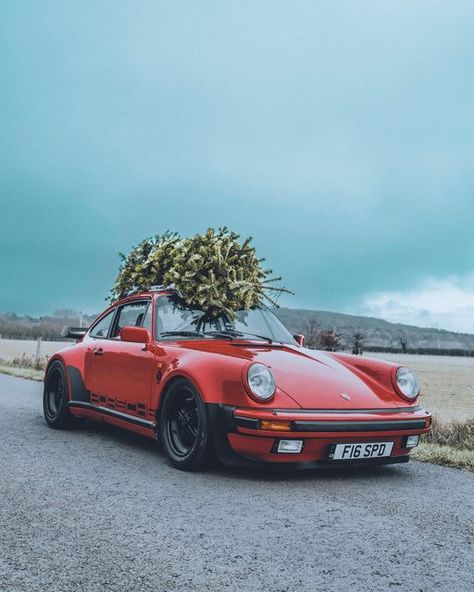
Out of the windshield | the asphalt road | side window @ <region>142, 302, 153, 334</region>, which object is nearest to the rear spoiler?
side window @ <region>142, 302, 153, 334</region>

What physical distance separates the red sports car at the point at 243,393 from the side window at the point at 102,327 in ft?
0.98

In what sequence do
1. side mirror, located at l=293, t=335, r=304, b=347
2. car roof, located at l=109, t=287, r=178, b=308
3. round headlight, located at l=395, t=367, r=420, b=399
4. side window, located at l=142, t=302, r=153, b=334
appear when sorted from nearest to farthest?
round headlight, located at l=395, t=367, r=420, b=399 → side window, located at l=142, t=302, r=153, b=334 → car roof, located at l=109, t=287, r=178, b=308 → side mirror, located at l=293, t=335, r=304, b=347

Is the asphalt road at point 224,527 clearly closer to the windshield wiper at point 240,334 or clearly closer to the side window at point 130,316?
the windshield wiper at point 240,334

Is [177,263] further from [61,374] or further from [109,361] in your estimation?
[61,374]

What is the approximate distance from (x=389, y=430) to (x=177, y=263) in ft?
8.82

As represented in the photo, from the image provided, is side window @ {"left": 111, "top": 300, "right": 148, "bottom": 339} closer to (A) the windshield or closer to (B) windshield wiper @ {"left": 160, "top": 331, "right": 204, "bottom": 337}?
(A) the windshield

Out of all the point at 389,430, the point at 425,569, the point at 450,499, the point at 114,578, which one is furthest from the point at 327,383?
the point at 114,578

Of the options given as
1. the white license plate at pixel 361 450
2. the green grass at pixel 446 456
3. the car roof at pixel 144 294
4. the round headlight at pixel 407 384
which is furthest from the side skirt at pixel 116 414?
the green grass at pixel 446 456

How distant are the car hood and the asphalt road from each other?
60 cm

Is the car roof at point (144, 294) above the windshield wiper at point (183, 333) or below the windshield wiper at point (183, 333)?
above

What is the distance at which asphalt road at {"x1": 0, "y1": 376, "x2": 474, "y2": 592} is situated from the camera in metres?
2.92

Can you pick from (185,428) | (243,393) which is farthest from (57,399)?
(243,393)

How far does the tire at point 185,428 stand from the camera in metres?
4.89

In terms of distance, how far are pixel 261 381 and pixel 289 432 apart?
423 millimetres
